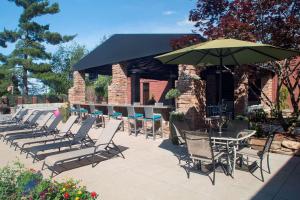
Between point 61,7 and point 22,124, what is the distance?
1964 cm

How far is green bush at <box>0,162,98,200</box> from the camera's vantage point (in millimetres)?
2959

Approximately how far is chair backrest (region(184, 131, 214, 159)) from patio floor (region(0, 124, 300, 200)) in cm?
51

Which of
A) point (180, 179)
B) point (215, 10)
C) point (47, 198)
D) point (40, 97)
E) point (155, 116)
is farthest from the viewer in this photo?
point (40, 97)

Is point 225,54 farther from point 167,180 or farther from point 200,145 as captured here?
point 167,180

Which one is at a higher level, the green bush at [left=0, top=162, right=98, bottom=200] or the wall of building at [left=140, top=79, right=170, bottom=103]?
the wall of building at [left=140, top=79, right=170, bottom=103]

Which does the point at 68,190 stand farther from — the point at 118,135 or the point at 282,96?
the point at 282,96

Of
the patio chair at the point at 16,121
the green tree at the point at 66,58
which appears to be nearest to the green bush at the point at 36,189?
the patio chair at the point at 16,121

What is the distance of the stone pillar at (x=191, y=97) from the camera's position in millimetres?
8102

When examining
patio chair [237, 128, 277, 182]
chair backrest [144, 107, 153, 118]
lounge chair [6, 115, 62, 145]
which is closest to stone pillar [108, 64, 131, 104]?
chair backrest [144, 107, 153, 118]

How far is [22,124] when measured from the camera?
1011cm

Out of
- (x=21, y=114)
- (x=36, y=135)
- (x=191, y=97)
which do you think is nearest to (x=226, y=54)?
(x=191, y=97)

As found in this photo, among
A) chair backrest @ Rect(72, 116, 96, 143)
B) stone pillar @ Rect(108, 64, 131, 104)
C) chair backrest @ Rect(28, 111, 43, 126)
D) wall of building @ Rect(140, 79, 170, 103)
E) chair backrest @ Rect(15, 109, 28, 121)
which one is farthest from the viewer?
wall of building @ Rect(140, 79, 170, 103)

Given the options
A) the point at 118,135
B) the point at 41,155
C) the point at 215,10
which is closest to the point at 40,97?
the point at 118,135

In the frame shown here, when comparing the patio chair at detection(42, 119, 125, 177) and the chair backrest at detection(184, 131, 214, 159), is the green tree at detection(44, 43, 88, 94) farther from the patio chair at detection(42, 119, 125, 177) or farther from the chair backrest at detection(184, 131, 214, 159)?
the chair backrest at detection(184, 131, 214, 159)
